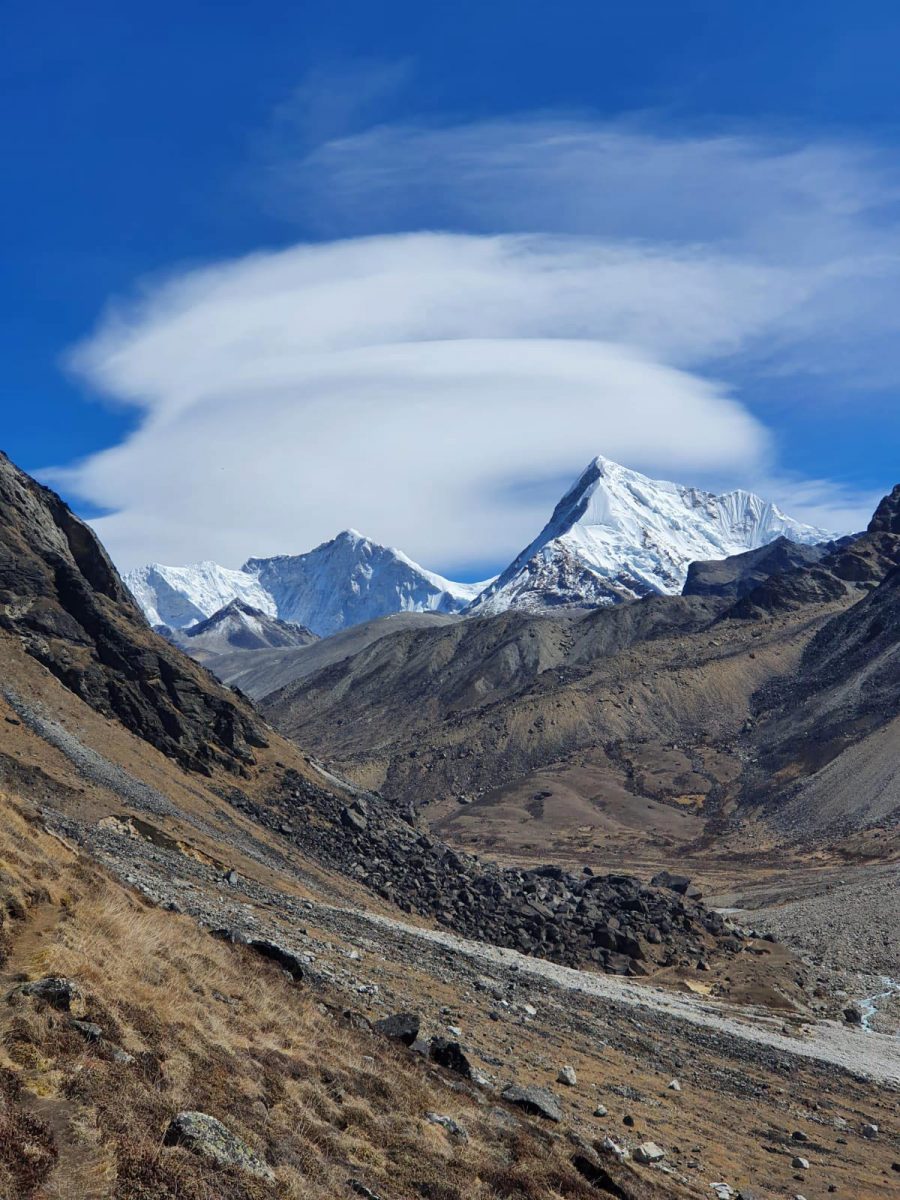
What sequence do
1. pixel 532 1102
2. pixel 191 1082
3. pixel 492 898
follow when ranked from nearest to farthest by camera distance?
pixel 191 1082 → pixel 532 1102 → pixel 492 898

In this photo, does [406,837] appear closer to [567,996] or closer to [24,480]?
[567,996]

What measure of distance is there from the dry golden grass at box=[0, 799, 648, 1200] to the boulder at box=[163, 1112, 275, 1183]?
156 mm

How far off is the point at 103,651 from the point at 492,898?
91.8ft

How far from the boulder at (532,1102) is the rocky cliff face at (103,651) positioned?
43198 millimetres

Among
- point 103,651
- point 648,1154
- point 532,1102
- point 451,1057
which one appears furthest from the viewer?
point 103,651

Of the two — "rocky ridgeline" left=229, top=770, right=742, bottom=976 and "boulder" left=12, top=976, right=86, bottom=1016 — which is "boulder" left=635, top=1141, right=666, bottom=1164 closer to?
"boulder" left=12, top=976, right=86, bottom=1016

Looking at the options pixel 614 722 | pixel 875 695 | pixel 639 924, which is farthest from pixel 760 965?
pixel 614 722

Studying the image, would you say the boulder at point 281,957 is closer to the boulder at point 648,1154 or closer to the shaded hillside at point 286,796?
the boulder at point 648,1154

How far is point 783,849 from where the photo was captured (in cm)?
11944

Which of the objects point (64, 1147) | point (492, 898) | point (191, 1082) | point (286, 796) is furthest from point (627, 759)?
point (64, 1147)

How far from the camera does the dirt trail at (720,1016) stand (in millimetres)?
39438

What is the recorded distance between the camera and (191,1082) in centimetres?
1244

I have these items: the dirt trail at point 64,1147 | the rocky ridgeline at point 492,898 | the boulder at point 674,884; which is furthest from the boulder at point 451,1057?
the boulder at point 674,884

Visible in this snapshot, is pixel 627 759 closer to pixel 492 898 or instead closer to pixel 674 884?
pixel 674 884
